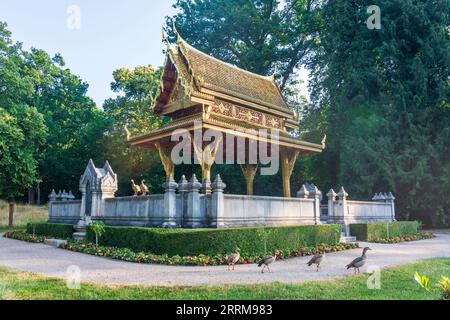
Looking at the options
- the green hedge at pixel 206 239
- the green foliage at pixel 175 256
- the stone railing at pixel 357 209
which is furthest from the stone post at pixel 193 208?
the stone railing at pixel 357 209

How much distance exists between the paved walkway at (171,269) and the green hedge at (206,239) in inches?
46.0

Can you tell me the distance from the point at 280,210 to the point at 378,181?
13.9 m

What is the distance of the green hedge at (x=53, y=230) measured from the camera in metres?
18.5

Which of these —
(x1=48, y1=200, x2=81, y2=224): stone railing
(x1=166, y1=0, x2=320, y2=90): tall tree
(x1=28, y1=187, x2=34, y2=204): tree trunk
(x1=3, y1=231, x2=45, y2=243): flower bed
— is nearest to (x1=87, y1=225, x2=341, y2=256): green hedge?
(x1=48, y1=200, x2=81, y2=224): stone railing

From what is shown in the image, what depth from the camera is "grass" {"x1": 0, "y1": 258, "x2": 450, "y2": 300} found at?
697 cm

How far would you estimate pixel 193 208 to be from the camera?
48.0ft

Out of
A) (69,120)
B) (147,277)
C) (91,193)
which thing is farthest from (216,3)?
(147,277)

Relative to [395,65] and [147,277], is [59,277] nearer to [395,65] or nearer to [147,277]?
[147,277]

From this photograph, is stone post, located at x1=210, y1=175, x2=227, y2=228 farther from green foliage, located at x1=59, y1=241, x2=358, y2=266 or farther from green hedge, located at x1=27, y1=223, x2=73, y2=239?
green hedge, located at x1=27, y1=223, x2=73, y2=239

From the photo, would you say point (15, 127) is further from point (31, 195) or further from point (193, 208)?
point (31, 195)

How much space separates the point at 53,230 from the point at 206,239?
11.0 metres

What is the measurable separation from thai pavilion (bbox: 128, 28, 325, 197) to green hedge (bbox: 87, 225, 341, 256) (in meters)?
4.22

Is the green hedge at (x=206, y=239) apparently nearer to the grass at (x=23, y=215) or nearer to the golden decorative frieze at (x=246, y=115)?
the golden decorative frieze at (x=246, y=115)
